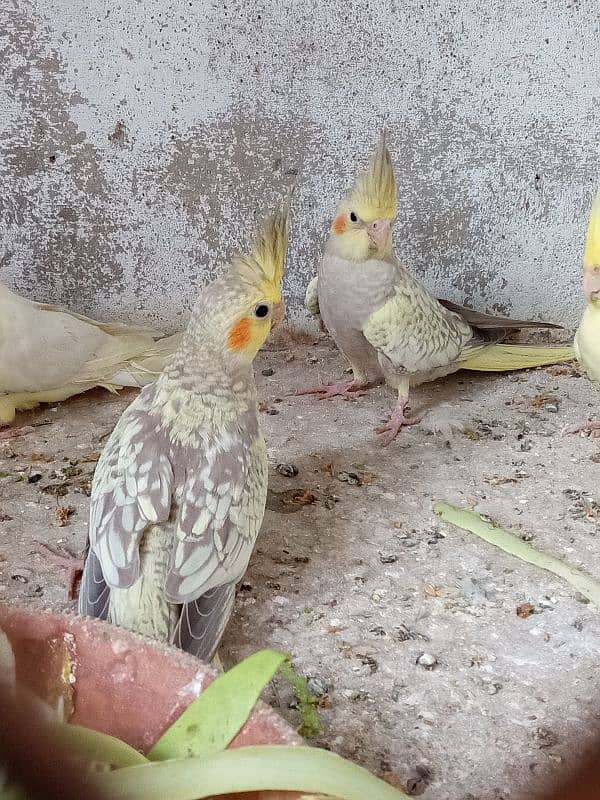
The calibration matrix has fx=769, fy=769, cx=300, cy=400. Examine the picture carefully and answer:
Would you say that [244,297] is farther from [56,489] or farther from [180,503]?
[56,489]

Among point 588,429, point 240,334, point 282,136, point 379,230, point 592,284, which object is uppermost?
point 282,136

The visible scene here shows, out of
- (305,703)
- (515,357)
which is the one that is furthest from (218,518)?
(515,357)

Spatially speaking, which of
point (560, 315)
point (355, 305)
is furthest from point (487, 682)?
point (560, 315)

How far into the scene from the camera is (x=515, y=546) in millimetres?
2303

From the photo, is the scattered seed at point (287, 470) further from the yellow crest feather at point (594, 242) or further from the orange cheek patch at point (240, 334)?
the yellow crest feather at point (594, 242)

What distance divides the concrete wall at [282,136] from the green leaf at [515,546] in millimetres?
1462

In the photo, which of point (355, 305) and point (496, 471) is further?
point (355, 305)

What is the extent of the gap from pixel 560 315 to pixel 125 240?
2064mm

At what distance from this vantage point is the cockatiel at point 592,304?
2506 millimetres

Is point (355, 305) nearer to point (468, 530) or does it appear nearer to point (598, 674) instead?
point (468, 530)

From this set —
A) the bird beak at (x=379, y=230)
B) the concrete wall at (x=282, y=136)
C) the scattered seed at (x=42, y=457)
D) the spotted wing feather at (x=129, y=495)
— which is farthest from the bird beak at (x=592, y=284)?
the scattered seed at (x=42, y=457)

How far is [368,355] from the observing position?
10.3 ft

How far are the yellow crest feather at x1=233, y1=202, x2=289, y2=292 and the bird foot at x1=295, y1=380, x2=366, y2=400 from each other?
1.26 m

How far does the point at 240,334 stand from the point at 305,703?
0.92m
